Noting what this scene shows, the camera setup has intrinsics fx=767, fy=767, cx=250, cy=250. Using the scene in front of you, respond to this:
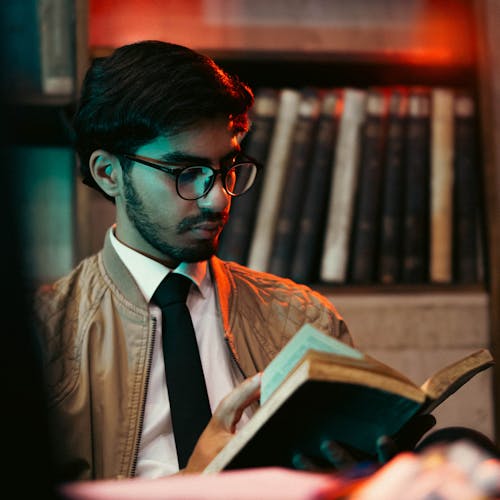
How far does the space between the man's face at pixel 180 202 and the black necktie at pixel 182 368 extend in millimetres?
63

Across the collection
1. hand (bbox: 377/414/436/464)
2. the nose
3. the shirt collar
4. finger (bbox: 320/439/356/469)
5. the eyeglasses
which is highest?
the eyeglasses

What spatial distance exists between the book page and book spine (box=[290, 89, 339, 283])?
0.80 m

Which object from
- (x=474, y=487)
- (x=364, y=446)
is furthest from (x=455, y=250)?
(x=474, y=487)

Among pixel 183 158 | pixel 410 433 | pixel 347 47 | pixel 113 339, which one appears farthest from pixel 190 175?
pixel 347 47

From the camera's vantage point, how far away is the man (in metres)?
1.19

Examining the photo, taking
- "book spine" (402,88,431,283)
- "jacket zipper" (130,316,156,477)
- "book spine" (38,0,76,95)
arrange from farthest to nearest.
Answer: "book spine" (402,88,431,283)
"book spine" (38,0,76,95)
"jacket zipper" (130,316,156,477)

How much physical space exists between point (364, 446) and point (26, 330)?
603 mm

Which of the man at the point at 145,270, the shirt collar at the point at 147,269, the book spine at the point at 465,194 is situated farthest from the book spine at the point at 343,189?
the shirt collar at the point at 147,269

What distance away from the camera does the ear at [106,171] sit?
1.35 meters

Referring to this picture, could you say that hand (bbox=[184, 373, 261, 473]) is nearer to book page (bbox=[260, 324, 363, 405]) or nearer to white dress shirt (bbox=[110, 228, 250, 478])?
book page (bbox=[260, 324, 363, 405])

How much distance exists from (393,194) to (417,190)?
0.06m

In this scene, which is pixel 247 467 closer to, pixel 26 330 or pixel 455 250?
pixel 26 330

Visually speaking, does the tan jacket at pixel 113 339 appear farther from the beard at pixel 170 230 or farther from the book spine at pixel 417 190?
the book spine at pixel 417 190

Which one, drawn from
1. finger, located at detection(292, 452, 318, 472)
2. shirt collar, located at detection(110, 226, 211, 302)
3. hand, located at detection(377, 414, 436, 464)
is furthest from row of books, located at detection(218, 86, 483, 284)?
finger, located at detection(292, 452, 318, 472)
